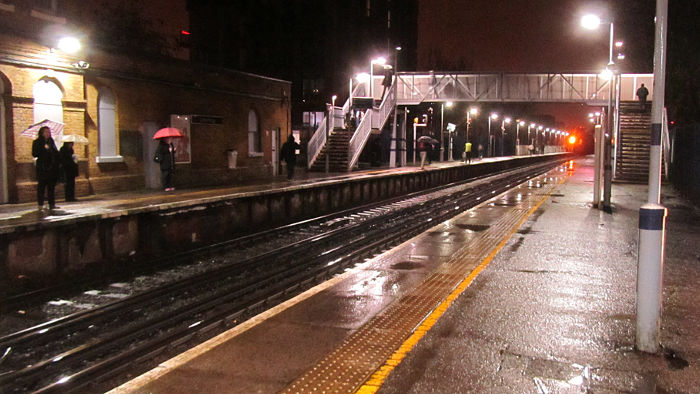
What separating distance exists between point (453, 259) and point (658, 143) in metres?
5.06

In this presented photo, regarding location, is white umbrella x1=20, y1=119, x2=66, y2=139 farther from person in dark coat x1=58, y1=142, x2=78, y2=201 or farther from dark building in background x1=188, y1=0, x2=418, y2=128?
dark building in background x1=188, y1=0, x2=418, y2=128

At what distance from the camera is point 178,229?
13.0 meters

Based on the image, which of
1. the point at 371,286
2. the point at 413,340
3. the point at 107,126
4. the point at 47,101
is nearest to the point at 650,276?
the point at 413,340

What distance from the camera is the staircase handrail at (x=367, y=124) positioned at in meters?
35.2

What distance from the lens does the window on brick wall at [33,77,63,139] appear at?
1678cm

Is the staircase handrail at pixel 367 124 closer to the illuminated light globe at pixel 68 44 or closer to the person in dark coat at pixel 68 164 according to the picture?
the illuminated light globe at pixel 68 44

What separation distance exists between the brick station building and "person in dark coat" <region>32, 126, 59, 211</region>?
3.14 meters

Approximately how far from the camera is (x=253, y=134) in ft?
92.7

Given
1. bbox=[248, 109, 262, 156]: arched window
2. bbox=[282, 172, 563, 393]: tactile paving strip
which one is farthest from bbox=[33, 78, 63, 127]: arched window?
bbox=[282, 172, 563, 393]: tactile paving strip

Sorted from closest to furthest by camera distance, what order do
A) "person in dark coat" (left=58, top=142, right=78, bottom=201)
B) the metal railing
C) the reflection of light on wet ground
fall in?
the reflection of light on wet ground
"person in dark coat" (left=58, top=142, right=78, bottom=201)
the metal railing

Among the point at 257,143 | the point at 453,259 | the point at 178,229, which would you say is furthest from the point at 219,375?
the point at 257,143

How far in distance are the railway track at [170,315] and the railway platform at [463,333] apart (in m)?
0.48

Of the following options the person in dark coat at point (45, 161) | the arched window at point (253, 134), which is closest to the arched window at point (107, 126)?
the person in dark coat at point (45, 161)

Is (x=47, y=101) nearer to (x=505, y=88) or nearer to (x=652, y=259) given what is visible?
(x=652, y=259)
